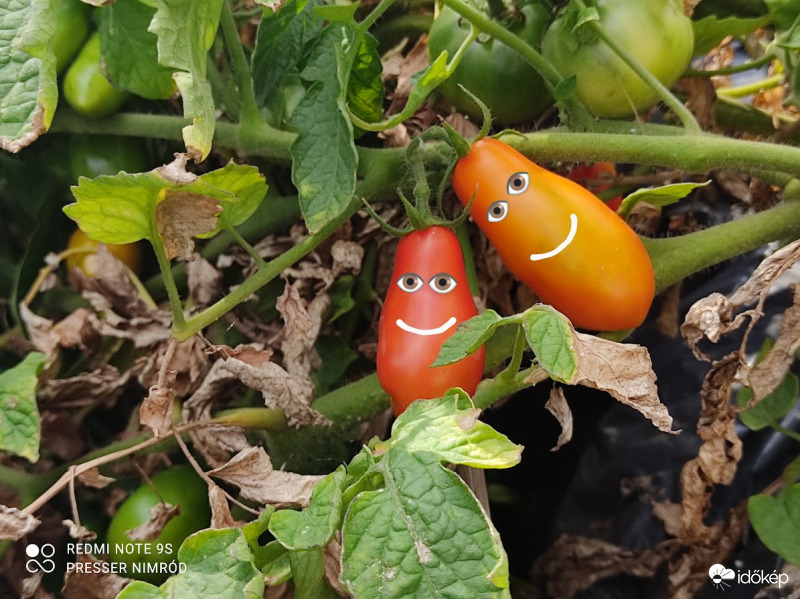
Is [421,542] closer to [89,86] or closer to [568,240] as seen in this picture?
[568,240]

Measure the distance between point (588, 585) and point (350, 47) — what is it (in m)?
0.74

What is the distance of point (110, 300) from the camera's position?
93 centimetres

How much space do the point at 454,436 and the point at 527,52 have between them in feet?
1.38

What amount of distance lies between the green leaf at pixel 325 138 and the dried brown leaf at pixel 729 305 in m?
0.34

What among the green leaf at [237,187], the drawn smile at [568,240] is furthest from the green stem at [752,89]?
the green leaf at [237,187]

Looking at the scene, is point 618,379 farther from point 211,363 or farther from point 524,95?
point 211,363

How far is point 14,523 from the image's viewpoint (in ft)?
2.13

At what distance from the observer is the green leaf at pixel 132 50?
73 centimetres

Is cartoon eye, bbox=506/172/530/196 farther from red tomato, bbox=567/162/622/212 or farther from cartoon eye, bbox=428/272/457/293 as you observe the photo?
red tomato, bbox=567/162/622/212

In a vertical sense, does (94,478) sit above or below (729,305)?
below

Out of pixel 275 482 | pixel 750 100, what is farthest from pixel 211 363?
pixel 750 100

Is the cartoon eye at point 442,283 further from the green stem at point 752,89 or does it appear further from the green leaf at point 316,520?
the green stem at point 752,89

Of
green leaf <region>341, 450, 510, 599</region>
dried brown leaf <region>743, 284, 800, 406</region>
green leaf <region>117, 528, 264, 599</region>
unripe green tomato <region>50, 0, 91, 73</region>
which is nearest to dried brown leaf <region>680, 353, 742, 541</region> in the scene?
dried brown leaf <region>743, 284, 800, 406</region>

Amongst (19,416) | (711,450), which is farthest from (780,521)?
(19,416)
